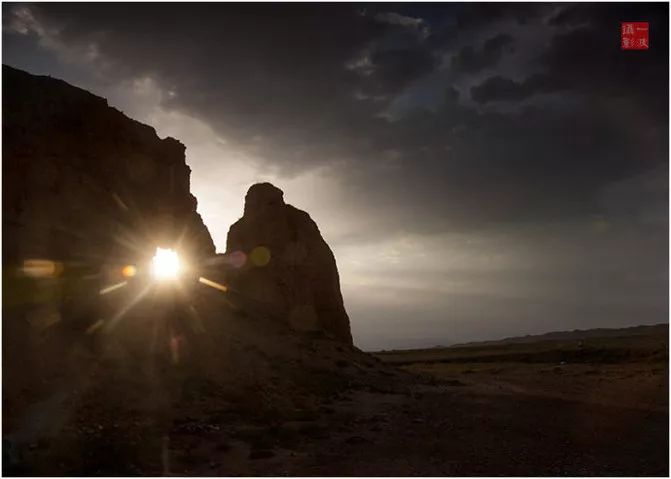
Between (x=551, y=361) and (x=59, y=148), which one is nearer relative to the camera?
(x=59, y=148)

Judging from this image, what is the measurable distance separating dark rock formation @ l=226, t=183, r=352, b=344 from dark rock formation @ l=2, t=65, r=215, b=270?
53.0ft

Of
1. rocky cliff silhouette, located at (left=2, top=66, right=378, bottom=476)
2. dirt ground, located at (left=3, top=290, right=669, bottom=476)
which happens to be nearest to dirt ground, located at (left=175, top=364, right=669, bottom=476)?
dirt ground, located at (left=3, top=290, right=669, bottom=476)

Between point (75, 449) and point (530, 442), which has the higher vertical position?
point (75, 449)

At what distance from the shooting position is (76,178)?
2897 centimetres

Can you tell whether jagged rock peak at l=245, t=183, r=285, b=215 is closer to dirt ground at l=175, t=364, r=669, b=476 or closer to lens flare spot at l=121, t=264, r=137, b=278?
lens flare spot at l=121, t=264, r=137, b=278

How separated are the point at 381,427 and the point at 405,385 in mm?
12479

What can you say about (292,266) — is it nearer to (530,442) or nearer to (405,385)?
(405,385)

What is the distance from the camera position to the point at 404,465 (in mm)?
19594

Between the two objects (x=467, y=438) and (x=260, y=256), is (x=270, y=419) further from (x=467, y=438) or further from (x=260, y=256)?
(x=260, y=256)

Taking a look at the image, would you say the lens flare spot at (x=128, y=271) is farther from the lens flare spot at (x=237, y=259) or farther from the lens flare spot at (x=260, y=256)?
the lens flare spot at (x=260, y=256)

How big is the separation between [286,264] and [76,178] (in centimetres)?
2599

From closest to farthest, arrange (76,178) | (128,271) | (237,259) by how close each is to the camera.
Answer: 1. (76,178)
2. (128,271)
3. (237,259)

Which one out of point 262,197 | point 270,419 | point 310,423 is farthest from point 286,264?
point 310,423

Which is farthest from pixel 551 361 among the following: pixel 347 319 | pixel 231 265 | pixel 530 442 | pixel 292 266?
pixel 530 442
